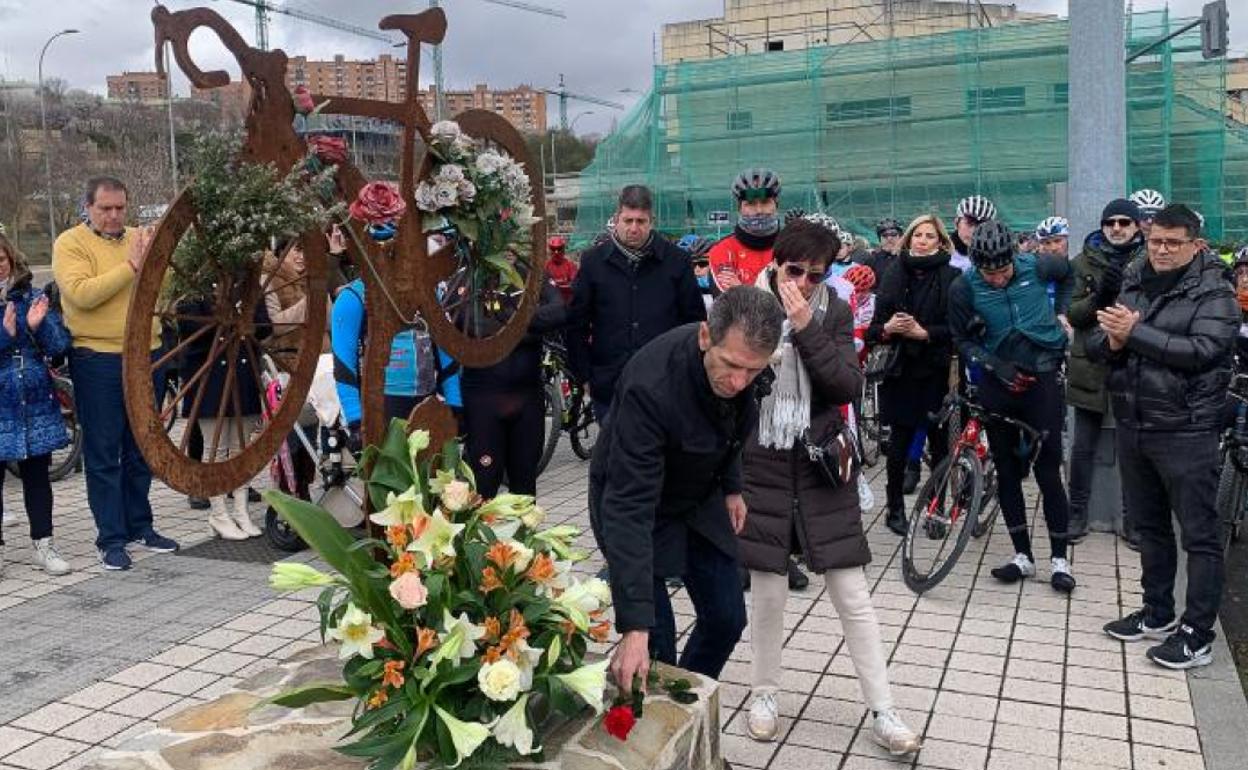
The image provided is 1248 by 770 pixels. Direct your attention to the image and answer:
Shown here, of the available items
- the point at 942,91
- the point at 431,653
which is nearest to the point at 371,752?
the point at 431,653

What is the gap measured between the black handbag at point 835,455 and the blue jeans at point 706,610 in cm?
53

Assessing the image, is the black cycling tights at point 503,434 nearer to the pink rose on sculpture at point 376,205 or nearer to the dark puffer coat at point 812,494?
the dark puffer coat at point 812,494

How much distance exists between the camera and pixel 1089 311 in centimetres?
555

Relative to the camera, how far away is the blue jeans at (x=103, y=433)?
5996 millimetres

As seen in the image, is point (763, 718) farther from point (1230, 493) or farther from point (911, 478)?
point (911, 478)

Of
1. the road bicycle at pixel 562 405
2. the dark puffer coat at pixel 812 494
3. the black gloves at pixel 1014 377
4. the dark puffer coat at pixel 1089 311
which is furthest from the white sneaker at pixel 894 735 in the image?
the road bicycle at pixel 562 405

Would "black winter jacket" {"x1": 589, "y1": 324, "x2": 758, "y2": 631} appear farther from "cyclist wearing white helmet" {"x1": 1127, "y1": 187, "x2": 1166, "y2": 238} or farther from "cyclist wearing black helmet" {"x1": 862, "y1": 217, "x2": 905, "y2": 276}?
"cyclist wearing black helmet" {"x1": 862, "y1": 217, "x2": 905, "y2": 276}

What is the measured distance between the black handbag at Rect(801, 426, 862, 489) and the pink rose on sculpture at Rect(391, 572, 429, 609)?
169 cm

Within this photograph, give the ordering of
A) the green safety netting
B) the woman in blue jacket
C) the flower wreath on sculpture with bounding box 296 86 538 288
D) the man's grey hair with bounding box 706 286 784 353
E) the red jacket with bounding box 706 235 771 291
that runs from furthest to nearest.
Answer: the green safety netting → the woman in blue jacket → the red jacket with bounding box 706 235 771 291 → the flower wreath on sculpture with bounding box 296 86 538 288 → the man's grey hair with bounding box 706 286 784 353

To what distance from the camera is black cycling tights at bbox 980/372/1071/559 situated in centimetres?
552

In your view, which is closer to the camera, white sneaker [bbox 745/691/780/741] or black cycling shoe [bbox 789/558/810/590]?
white sneaker [bbox 745/691/780/741]

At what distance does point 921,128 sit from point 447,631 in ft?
88.9

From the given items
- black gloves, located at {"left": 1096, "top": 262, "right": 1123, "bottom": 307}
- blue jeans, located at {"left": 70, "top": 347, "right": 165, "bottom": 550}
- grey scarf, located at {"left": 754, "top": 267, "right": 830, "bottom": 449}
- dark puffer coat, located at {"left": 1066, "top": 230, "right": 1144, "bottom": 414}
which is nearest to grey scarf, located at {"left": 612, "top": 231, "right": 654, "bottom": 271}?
grey scarf, located at {"left": 754, "top": 267, "right": 830, "bottom": 449}

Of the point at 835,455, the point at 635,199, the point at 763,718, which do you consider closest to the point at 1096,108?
the point at 635,199
